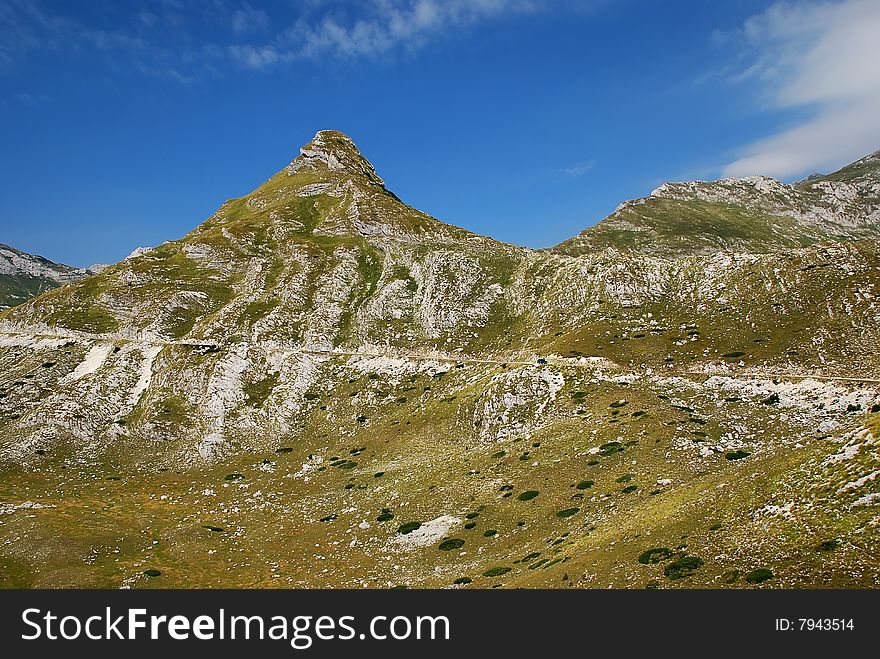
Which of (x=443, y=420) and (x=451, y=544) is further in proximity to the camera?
(x=443, y=420)

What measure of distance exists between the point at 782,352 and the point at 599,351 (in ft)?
82.6

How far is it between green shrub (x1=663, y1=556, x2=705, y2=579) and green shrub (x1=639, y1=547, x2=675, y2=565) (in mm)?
1059

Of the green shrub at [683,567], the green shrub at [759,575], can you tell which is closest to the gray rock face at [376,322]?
the green shrub at [683,567]

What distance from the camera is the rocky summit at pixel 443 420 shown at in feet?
107

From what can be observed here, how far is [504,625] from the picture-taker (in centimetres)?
2147

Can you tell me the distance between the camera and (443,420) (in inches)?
2965

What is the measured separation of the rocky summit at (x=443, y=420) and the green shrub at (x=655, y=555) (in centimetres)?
22

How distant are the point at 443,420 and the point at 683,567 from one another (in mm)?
51347

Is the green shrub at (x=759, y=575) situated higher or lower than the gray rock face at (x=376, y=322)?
lower

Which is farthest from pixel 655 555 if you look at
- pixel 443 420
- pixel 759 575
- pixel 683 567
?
pixel 443 420

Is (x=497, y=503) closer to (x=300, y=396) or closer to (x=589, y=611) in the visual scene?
(x=589, y=611)

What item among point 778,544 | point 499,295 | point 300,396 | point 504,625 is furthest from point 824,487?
point 499,295

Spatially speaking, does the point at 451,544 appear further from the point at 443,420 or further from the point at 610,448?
the point at 443,420

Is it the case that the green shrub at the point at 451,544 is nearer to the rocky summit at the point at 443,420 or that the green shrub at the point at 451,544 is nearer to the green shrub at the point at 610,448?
the rocky summit at the point at 443,420
